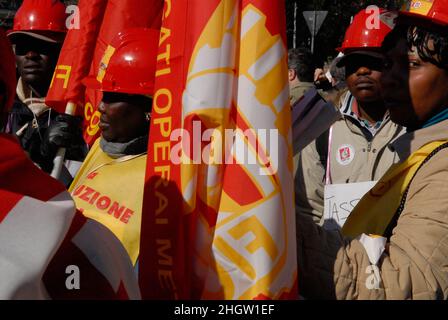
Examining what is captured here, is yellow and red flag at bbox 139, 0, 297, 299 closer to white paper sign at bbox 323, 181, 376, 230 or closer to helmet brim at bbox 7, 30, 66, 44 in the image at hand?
white paper sign at bbox 323, 181, 376, 230

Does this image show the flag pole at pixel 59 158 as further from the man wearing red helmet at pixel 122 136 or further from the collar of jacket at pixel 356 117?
the collar of jacket at pixel 356 117

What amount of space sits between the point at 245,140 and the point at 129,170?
1.55 meters

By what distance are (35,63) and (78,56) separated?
1213 millimetres

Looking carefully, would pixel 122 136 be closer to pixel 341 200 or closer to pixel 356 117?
pixel 341 200

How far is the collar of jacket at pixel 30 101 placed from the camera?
4.79m

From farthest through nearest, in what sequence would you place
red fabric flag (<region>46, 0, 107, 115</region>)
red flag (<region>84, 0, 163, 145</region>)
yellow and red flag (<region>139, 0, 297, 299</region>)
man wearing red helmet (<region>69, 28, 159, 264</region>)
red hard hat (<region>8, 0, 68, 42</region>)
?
red hard hat (<region>8, 0, 68, 42</region>) < red fabric flag (<region>46, 0, 107, 115</region>) < red flag (<region>84, 0, 163, 145</region>) < man wearing red helmet (<region>69, 28, 159, 264</region>) < yellow and red flag (<region>139, 0, 297, 299</region>)

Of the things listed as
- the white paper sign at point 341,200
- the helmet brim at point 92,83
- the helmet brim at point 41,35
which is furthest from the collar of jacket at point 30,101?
the white paper sign at point 341,200

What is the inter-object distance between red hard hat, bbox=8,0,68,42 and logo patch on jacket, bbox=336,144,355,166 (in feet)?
6.49

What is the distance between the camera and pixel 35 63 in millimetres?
4914

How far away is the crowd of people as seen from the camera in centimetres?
202

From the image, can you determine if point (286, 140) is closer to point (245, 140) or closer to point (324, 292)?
point (245, 140)

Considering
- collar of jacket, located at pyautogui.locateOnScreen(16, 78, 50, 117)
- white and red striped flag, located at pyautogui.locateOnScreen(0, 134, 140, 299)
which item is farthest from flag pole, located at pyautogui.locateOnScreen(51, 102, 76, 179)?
white and red striped flag, located at pyautogui.locateOnScreen(0, 134, 140, 299)

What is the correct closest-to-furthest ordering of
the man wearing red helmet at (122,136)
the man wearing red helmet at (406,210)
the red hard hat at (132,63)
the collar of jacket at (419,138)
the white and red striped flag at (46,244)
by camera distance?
the white and red striped flag at (46,244) → the man wearing red helmet at (406,210) → the collar of jacket at (419,138) → the man wearing red helmet at (122,136) → the red hard hat at (132,63)
